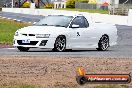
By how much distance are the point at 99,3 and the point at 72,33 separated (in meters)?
91.6

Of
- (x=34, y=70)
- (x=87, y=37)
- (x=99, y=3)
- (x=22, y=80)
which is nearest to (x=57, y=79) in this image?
(x=22, y=80)

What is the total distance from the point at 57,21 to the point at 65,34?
868mm

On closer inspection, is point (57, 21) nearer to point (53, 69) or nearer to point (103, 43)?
point (103, 43)

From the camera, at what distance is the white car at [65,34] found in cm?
2161

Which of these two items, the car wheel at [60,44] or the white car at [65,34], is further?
the car wheel at [60,44]

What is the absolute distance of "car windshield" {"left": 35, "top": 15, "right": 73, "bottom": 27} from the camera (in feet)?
74.7

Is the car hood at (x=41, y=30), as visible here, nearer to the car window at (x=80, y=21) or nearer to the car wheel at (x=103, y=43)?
the car window at (x=80, y=21)

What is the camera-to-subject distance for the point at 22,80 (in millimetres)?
12305

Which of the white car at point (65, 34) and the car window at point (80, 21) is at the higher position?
the car window at point (80, 21)

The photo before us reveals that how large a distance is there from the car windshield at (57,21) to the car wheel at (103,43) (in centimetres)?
152

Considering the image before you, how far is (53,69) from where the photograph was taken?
47.1 feet

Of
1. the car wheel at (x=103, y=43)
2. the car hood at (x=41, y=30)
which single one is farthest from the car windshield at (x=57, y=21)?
the car wheel at (x=103, y=43)

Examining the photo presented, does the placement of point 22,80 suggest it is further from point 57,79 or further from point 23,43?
point 23,43

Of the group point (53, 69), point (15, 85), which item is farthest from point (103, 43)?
point (15, 85)
